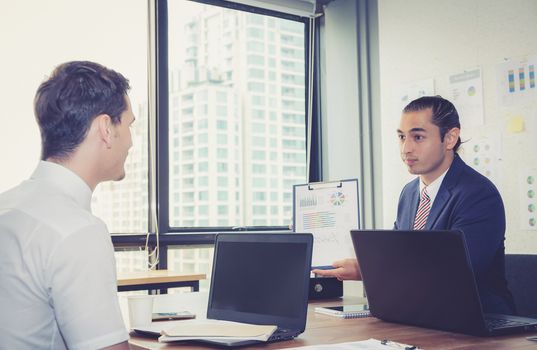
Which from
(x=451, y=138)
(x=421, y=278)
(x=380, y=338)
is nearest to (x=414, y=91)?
(x=451, y=138)

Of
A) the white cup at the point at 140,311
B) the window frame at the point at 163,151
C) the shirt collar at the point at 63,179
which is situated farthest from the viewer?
the window frame at the point at 163,151

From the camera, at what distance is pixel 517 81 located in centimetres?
307

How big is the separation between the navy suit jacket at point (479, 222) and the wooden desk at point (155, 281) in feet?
4.79

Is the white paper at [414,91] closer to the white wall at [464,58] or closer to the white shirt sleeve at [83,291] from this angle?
the white wall at [464,58]

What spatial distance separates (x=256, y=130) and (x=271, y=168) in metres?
0.28

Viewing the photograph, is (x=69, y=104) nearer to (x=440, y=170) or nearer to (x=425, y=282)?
(x=425, y=282)

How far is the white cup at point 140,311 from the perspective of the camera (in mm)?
1660

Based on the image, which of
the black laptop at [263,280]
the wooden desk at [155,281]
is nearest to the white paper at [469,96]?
the wooden desk at [155,281]

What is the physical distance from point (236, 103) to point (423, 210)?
214 centimetres

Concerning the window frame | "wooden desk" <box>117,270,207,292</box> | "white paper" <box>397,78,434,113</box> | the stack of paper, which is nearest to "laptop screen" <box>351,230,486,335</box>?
the stack of paper

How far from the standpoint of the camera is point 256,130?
4281 millimetres

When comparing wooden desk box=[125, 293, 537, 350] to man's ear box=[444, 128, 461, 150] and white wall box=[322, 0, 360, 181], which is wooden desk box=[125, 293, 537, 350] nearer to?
man's ear box=[444, 128, 461, 150]

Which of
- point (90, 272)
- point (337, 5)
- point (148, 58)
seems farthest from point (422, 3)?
point (90, 272)

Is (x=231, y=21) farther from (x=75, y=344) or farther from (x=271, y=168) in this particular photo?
(x=75, y=344)
